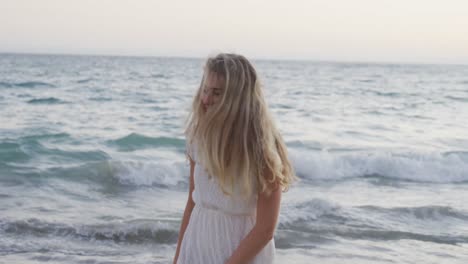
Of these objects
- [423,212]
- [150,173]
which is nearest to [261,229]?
[423,212]

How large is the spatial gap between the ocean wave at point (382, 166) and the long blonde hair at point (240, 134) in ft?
32.3

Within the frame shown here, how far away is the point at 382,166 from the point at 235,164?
11.2m

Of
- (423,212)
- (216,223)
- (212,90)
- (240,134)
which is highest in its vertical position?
(212,90)

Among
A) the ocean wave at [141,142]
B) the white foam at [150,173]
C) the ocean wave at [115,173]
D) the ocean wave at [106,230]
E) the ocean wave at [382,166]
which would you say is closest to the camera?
the ocean wave at [106,230]

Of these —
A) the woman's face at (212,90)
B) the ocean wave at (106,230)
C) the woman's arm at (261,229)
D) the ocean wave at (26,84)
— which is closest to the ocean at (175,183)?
the ocean wave at (106,230)

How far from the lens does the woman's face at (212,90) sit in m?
2.28

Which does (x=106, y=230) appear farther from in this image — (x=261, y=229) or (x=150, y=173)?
(x=261, y=229)

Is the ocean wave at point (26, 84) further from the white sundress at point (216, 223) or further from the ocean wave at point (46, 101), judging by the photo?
the white sundress at point (216, 223)

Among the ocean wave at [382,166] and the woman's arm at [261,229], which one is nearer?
the woman's arm at [261,229]

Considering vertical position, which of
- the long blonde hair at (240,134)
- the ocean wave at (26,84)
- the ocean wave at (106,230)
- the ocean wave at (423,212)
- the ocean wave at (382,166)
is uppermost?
the long blonde hair at (240,134)

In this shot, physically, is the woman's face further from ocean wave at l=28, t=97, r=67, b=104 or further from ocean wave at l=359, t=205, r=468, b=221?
ocean wave at l=28, t=97, r=67, b=104

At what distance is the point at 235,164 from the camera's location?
7.43 ft

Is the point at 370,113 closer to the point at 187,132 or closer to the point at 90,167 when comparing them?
the point at 90,167

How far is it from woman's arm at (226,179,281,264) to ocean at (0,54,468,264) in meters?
0.48
